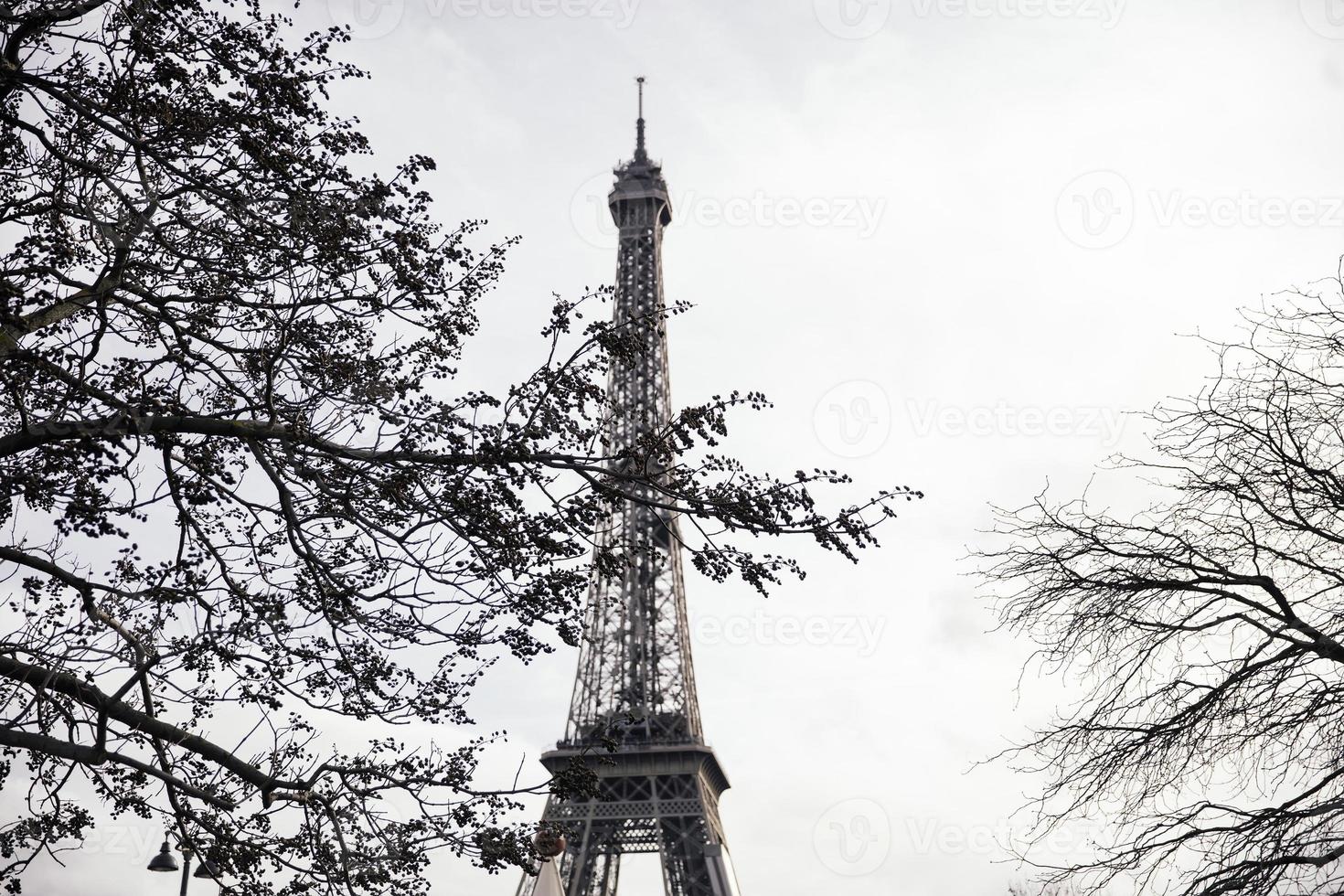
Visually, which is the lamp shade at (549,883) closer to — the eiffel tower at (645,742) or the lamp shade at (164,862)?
the eiffel tower at (645,742)

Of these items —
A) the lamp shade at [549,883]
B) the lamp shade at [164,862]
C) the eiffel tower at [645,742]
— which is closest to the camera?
the lamp shade at [164,862]

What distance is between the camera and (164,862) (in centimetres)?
1806

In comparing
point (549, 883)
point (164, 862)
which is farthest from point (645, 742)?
point (164, 862)

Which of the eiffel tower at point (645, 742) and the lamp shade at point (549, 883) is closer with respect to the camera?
the lamp shade at point (549, 883)

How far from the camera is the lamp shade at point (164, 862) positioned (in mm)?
17795

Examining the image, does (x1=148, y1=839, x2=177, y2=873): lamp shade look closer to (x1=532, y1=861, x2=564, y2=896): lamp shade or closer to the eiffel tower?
(x1=532, y1=861, x2=564, y2=896): lamp shade

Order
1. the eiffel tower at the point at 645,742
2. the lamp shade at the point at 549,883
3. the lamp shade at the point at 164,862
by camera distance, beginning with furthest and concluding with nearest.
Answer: the eiffel tower at the point at 645,742 < the lamp shade at the point at 549,883 < the lamp shade at the point at 164,862

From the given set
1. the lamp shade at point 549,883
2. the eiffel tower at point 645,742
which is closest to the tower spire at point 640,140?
the eiffel tower at point 645,742

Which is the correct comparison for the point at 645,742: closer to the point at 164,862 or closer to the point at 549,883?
the point at 549,883

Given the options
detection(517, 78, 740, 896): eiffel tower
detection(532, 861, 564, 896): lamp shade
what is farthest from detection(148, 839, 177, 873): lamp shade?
detection(517, 78, 740, 896): eiffel tower

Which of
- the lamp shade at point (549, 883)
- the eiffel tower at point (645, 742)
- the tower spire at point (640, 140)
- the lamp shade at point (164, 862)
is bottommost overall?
the lamp shade at point (164, 862)

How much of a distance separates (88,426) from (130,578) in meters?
2.26

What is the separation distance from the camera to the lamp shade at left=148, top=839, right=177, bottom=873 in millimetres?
17795

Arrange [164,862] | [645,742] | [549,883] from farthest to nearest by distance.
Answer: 1. [645,742]
2. [549,883]
3. [164,862]
